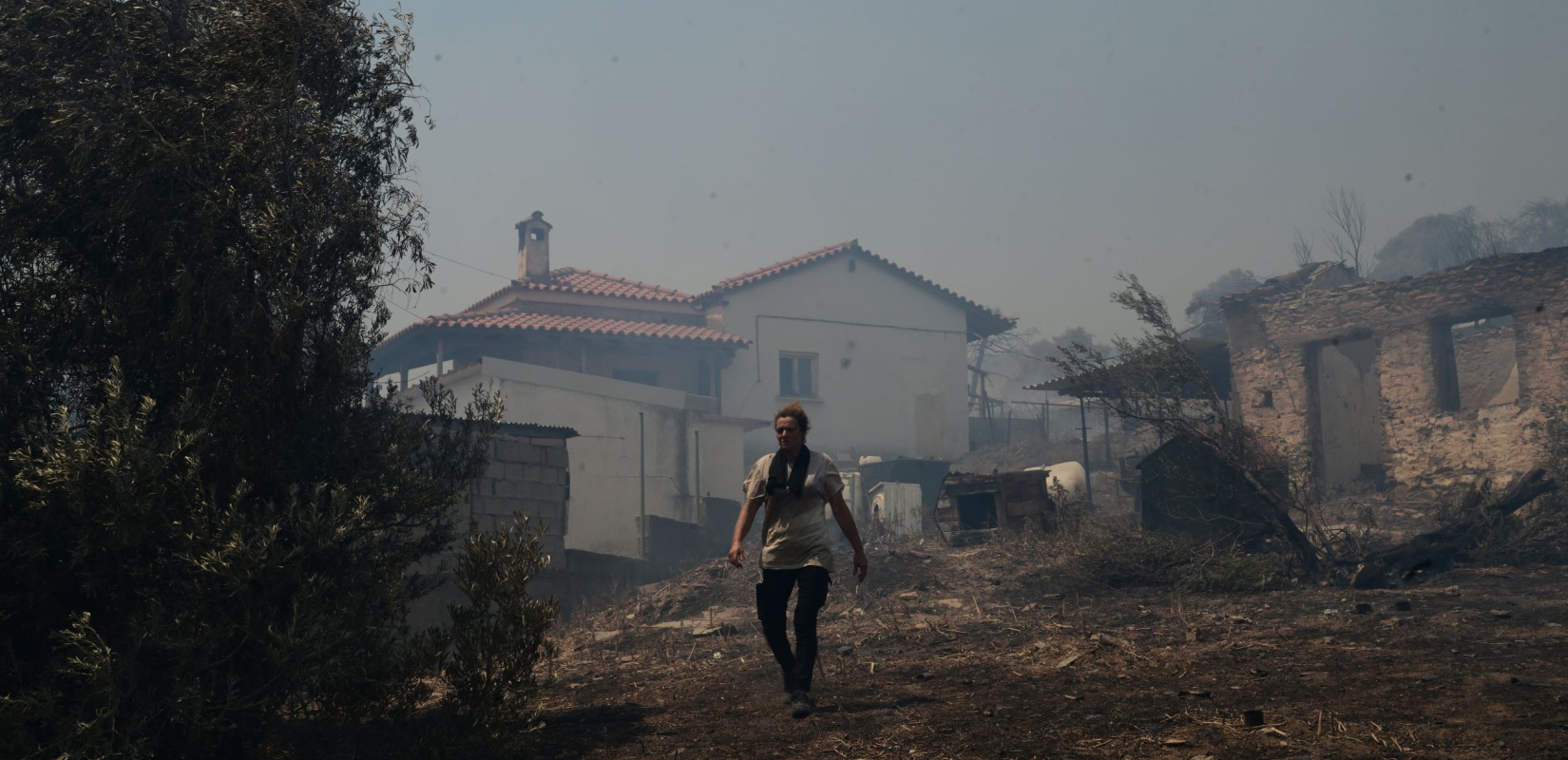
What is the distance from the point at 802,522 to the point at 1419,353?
57.8ft

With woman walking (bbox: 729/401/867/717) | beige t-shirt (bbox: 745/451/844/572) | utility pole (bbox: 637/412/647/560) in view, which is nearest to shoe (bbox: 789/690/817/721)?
woman walking (bbox: 729/401/867/717)

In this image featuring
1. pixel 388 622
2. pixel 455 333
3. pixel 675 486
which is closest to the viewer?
pixel 388 622

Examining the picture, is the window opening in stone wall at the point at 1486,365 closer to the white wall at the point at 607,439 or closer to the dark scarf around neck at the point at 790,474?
the white wall at the point at 607,439

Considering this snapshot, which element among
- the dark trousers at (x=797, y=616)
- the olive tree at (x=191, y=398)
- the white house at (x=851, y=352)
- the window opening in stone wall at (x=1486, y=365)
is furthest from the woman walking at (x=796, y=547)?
the white house at (x=851, y=352)

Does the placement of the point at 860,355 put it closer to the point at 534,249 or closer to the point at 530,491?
the point at 534,249

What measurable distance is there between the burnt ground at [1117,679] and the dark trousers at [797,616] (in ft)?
0.76

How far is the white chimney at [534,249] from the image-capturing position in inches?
1331

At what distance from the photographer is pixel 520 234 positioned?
34.4m

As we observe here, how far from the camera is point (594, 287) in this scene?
32.6 meters

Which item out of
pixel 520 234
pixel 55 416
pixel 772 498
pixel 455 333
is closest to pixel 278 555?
pixel 55 416

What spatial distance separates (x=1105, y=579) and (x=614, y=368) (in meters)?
19.5

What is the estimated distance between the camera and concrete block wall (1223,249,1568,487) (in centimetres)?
1742

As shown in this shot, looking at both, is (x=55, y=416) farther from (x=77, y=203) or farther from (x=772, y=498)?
(x=772, y=498)

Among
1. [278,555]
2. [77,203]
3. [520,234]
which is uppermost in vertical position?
[520,234]
